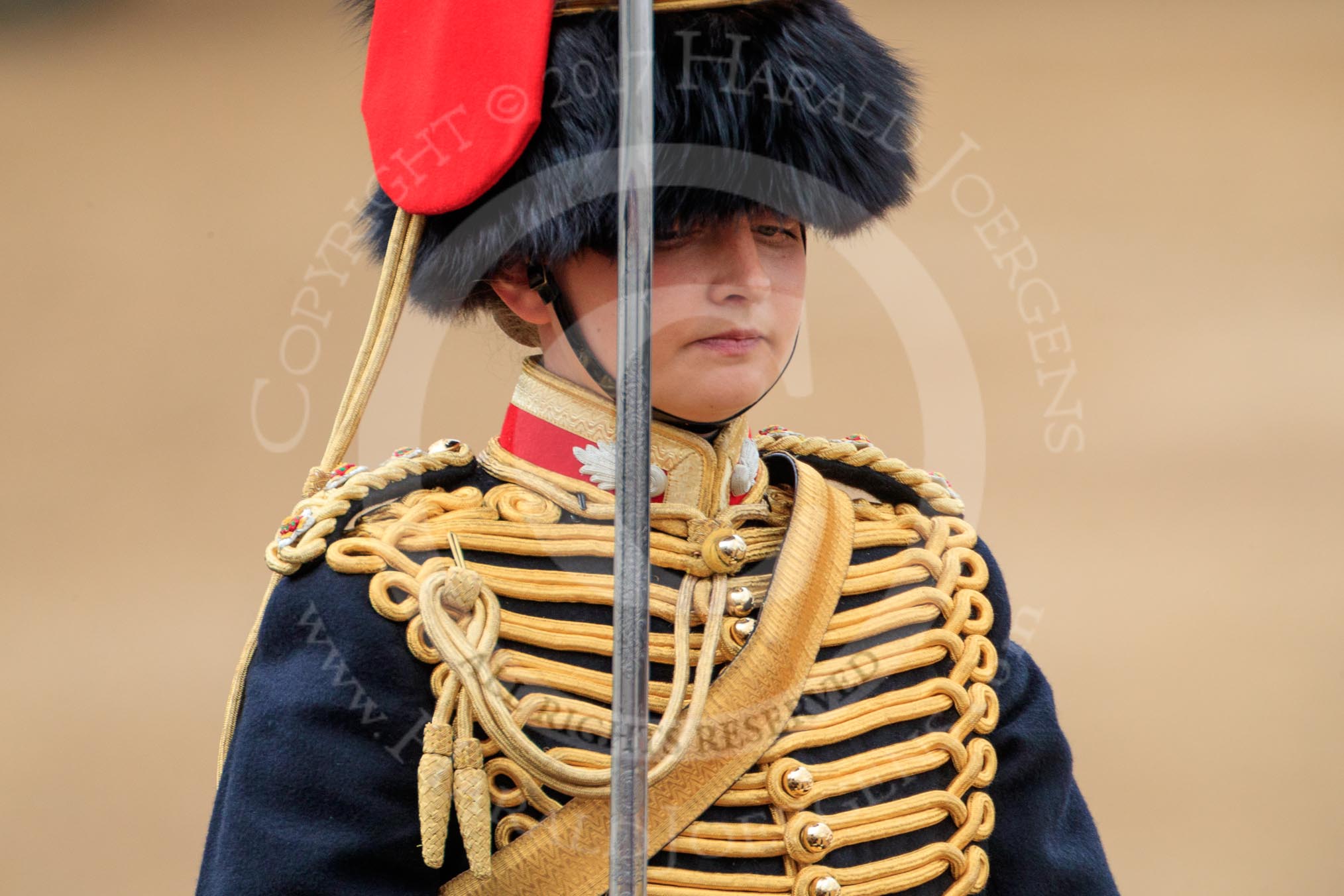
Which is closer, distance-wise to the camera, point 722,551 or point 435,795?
point 435,795

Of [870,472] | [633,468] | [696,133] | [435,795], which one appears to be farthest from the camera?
[870,472]

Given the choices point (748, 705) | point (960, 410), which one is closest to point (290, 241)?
point (960, 410)

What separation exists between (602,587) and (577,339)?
0.21 meters

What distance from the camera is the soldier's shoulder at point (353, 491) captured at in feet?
4.35

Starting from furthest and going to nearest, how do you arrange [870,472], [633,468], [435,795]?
[870,472]
[435,795]
[633,468]

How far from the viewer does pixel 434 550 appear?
134 centimetres

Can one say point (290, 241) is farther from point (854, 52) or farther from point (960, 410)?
point (854, 52)

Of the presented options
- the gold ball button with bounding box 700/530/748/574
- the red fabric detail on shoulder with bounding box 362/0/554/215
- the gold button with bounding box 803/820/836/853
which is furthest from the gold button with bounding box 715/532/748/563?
the red fabric detail on shoulder with bounding box 362/0/554/215

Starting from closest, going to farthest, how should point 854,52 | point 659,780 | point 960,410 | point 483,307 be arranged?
point 659,780 < point 854,52 < point 483,307 < point 960,410

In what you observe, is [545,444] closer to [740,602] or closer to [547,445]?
[547,445]

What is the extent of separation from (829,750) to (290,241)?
1.51 metres

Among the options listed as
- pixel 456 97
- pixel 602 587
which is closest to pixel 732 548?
pixel 602 587

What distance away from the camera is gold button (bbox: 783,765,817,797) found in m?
1.30

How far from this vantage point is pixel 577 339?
1.36 metres
